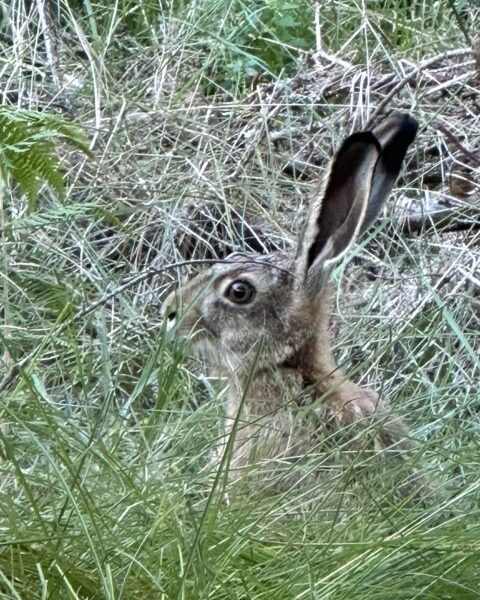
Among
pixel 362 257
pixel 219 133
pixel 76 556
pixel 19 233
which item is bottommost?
pixel 76 556

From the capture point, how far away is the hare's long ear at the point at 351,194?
16.9ft

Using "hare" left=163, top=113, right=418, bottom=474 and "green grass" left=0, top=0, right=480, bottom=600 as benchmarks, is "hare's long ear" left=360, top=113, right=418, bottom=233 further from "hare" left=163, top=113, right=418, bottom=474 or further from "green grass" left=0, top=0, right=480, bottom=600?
"green grass" left=0, top=0, right=480, bottom=600

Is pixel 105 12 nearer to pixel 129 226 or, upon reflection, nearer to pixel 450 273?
pixel 129 226

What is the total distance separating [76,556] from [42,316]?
2.44 metres

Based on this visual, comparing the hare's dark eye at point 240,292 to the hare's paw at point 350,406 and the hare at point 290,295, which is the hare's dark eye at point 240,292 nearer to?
the hare at point 290,295

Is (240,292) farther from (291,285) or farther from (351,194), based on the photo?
(351,194)

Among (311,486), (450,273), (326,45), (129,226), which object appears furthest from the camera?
(326,45)

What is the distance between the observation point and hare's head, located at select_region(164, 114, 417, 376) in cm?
522

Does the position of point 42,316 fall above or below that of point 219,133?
below

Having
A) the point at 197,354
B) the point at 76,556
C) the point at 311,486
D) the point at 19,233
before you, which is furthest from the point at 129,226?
the point at 76,556

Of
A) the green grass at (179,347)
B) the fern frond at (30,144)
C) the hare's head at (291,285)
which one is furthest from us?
the hare's head at (291,285)

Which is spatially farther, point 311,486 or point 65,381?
point 65,381

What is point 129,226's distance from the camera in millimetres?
6457

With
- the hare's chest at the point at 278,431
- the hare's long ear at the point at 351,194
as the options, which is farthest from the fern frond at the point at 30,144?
the hare's long ear at the point at 351,194
